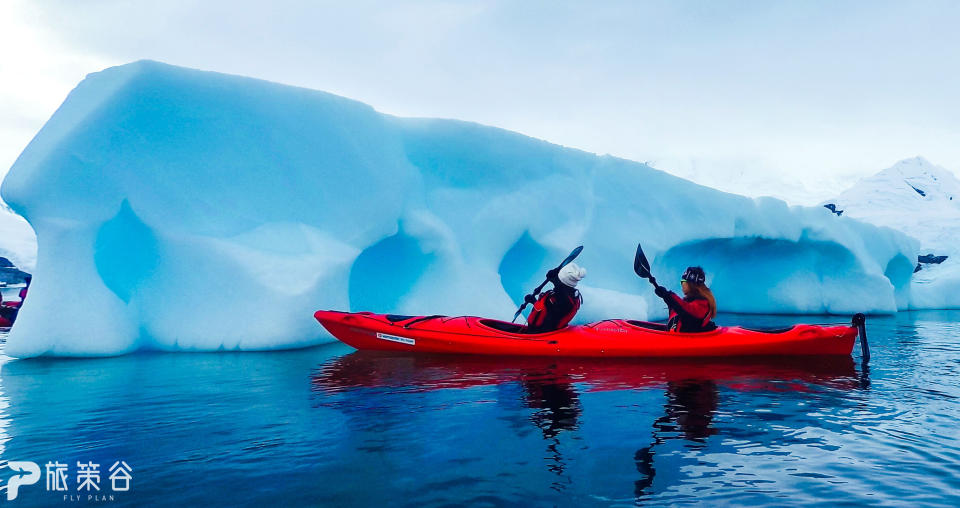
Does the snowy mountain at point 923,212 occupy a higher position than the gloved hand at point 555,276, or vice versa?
the snowy mountain at point 923,212

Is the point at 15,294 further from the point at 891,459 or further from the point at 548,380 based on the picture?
the point at 891,459

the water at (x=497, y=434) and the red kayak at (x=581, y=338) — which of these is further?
the red kayak at (x=581, y=338)

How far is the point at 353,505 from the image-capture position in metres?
2.33

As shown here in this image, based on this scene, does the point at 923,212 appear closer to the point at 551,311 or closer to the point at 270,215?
the point at 551,311

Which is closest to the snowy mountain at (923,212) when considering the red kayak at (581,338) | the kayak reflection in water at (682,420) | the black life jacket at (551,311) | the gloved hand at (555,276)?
the red kayak at (581,338)

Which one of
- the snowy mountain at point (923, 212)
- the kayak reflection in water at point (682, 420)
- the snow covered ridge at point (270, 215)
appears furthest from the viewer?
the snowy mountain at point (923, 212)

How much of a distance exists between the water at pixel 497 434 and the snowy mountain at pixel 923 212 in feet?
57.4

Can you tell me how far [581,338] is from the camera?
667 centimetres

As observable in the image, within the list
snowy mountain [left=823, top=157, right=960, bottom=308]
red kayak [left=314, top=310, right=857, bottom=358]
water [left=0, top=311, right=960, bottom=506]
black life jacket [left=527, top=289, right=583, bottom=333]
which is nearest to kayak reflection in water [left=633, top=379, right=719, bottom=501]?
water [left=0, top=311, right=960, bottom=506]

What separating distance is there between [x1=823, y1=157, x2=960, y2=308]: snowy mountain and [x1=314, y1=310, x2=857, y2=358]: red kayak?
53.0 ft

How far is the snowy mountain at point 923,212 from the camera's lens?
756 inches

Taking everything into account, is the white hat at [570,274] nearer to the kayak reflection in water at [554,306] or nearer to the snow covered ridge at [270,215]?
the kayak reflection in water at [554,306]

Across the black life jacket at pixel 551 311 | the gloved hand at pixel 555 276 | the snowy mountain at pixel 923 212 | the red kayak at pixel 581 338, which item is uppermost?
the snowy mountain at pixel 923 212

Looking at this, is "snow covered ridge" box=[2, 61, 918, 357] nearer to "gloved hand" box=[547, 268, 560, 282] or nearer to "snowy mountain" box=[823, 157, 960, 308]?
"gloved hand" box=[547, 268, 560, 282]
